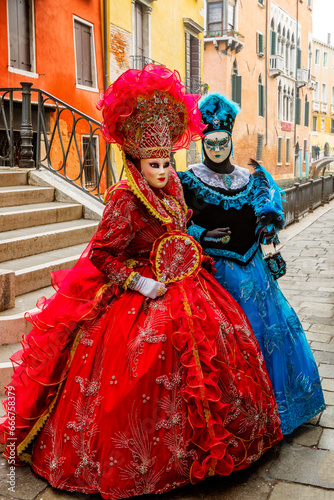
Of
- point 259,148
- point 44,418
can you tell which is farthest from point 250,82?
point 44,418


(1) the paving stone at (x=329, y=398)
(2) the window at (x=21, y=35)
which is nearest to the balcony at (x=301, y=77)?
(2) the window at (x=21, y=35)

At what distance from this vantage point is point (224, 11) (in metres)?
25.0

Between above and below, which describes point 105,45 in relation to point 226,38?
below

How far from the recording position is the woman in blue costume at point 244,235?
10.2 feet

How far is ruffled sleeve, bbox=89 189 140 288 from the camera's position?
2.68 metres

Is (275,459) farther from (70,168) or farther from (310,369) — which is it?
(70,168)

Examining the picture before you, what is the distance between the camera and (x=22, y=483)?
2.71 meters

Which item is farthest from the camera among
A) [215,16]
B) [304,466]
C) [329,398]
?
[215,16]

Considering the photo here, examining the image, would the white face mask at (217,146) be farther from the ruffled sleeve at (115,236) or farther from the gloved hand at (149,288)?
the gloved hand at (149,288)

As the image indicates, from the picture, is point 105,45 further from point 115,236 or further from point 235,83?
point 235,83

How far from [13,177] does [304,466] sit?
5309 millimetres

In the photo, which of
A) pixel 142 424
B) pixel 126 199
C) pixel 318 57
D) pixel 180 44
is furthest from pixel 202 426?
pixel 318 57

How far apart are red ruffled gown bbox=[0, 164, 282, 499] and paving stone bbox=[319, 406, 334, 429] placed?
0.59 m

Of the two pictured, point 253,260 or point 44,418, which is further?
point 253,260
